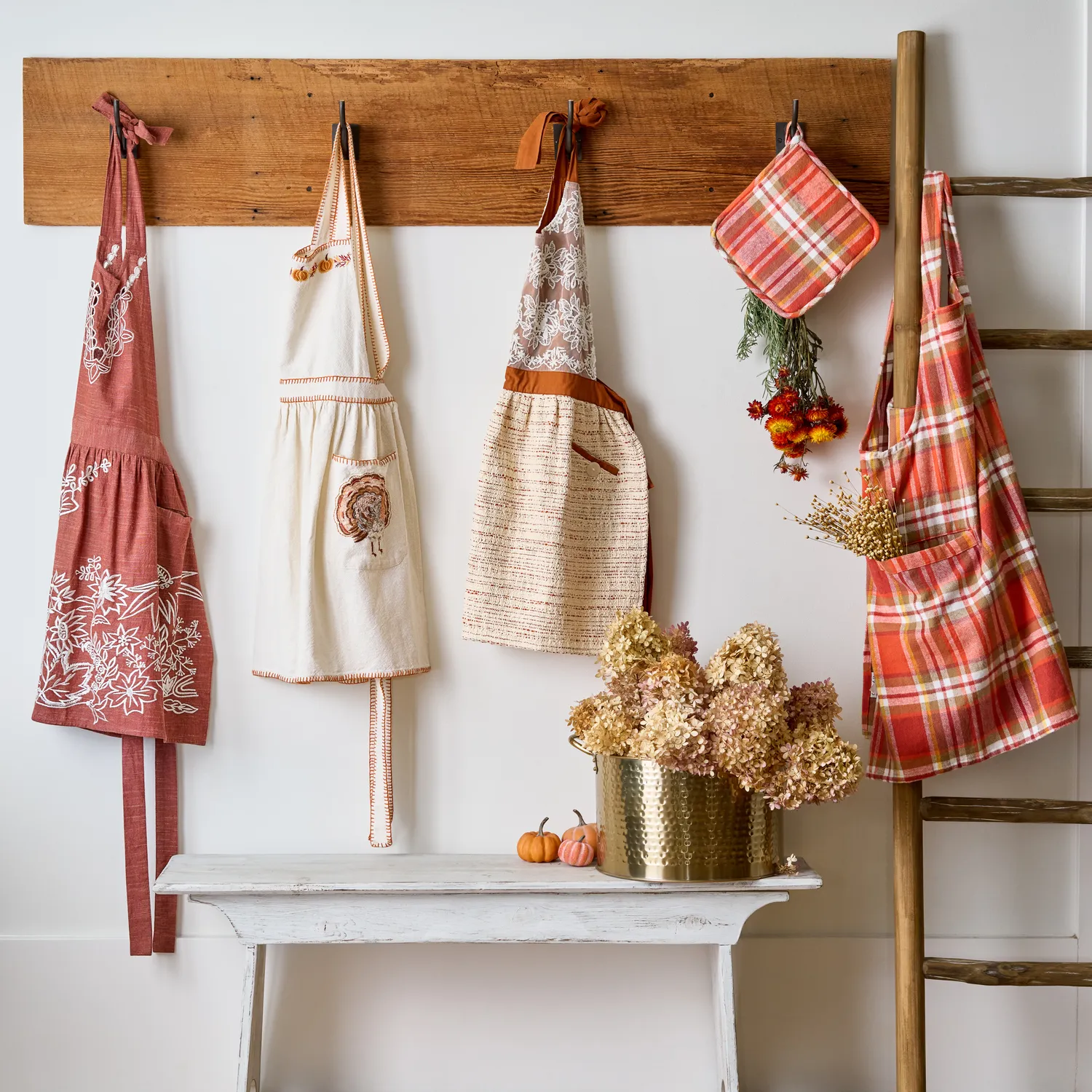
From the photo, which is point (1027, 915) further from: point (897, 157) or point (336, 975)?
point (897, 157)

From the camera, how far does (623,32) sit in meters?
1.78

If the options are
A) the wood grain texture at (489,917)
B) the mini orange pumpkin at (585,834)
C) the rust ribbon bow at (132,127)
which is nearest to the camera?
the wood grain texture at (489,917)

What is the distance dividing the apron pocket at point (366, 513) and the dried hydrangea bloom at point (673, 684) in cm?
52

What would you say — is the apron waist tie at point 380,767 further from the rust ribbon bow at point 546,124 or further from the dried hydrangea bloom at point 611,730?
the rust ribbon bow at point 546,124

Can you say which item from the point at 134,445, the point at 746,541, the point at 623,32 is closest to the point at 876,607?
the point at 746,541

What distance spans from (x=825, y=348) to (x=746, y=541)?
0.39 m

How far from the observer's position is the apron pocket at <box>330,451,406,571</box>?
1695 millimetres

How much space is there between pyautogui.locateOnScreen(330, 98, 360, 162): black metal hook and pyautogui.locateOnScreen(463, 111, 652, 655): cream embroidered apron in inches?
12.8

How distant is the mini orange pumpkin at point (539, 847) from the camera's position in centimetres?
165

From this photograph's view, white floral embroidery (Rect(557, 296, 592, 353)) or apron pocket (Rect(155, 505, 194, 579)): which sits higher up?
white floral embroidery (Rect(557, 296, 592, 353))

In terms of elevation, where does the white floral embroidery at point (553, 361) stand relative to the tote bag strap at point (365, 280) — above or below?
below

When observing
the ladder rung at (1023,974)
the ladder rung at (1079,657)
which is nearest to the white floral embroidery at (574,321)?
the ladder rung at (1079,657)

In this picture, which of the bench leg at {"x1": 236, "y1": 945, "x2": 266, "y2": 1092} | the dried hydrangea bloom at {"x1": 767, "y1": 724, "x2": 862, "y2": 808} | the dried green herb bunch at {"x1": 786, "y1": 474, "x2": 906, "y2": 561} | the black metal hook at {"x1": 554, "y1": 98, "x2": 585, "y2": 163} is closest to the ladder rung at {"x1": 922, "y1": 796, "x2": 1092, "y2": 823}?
the dried hydrangea bloom at {"x1": 767, "y1": 724, "x2": 862, "y2": 808}

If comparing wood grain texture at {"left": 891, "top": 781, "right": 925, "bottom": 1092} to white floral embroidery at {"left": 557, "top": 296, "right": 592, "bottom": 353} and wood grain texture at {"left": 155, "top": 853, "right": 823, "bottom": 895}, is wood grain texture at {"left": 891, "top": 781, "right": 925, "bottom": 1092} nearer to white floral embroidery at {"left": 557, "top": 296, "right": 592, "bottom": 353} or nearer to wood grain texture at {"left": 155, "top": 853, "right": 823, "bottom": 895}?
wood grain texture at {"left": 155, "top": 853, "right": 823, "bottom": 895}
